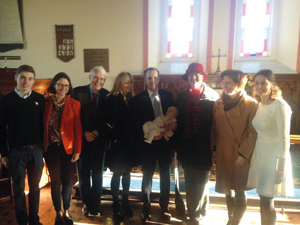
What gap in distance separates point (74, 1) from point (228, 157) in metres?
4.51

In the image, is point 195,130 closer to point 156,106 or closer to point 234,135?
point 234,135

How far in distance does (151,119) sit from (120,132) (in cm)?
33

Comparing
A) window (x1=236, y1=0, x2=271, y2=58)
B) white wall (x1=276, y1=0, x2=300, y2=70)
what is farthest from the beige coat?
window (x1=236, y1=0, x2=271, y2=58)

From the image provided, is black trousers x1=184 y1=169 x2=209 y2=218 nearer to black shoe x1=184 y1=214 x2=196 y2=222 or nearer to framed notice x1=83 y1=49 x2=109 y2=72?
black shoe x1=184 y1=214 x2=196 y2=222

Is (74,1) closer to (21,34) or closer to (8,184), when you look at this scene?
(21,34)

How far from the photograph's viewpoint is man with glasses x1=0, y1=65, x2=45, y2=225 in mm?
1789

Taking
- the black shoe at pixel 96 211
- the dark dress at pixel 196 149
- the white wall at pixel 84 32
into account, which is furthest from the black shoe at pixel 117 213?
the white wall at pixel 84 32

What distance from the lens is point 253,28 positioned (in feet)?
16.0

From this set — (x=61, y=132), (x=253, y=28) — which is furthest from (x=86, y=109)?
(x=253, y=28)

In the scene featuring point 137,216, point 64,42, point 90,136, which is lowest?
point 137,216

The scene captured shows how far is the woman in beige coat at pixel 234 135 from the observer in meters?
1.70

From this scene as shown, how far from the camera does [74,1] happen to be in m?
4.50

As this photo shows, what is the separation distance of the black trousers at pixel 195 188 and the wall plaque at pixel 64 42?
3857 millimetres

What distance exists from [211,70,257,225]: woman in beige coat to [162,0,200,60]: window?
3.43 metres
